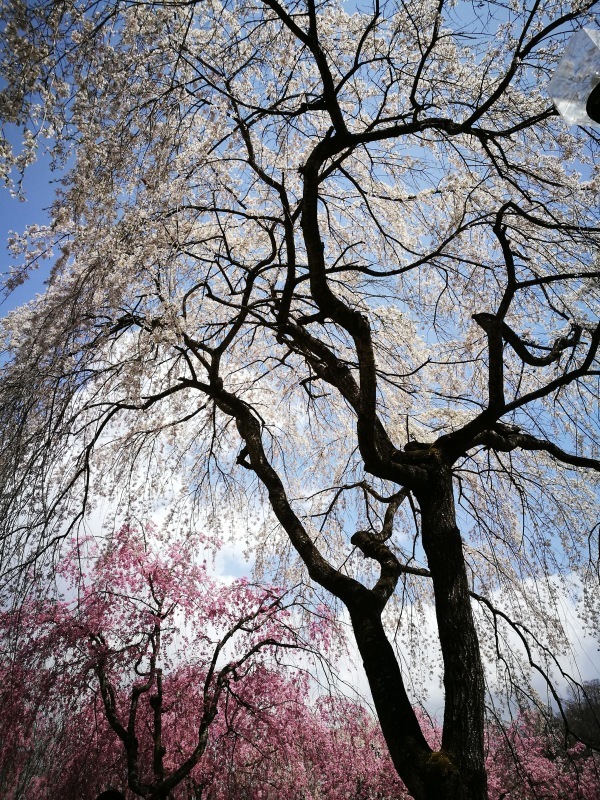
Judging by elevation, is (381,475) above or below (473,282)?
below

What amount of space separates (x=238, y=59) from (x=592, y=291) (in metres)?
2.53

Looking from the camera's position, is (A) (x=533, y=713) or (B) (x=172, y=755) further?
(B) (x=172, y=755)

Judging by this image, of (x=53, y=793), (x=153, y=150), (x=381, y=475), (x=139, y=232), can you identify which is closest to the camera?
(x=153, y=150)

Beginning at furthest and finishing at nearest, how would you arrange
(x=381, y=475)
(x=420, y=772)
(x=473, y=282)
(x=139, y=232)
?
(x=473, y=282) → (x=381, y=475) → (x=139, y=232) → (x=420, y=772)

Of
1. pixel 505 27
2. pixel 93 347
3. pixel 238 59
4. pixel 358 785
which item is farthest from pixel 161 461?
pixel 358 785

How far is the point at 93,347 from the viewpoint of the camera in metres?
2.77

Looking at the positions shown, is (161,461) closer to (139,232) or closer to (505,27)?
(139,232)

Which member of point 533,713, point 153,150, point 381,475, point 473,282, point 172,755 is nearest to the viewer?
point 153,150

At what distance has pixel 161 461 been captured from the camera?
18.4 feet

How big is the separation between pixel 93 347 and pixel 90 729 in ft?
17.5

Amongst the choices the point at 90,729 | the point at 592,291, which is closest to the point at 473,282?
the point at 592,291

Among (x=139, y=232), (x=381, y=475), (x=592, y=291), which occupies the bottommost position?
(x=381, y=475)

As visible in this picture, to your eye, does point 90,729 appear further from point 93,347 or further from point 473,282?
point 473,282

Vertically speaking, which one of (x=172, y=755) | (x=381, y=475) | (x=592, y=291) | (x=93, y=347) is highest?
(x=592, y=291)
